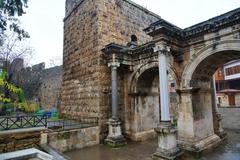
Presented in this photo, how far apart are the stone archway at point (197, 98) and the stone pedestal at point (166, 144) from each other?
87cm

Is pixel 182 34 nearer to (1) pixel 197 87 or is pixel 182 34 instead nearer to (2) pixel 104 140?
(1) pixel 197 87

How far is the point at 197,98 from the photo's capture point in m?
7.04

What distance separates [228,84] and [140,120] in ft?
75.4

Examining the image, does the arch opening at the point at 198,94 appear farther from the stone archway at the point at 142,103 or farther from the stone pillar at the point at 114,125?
the stone pillar at the point at 114,125

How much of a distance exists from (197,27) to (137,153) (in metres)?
5.40

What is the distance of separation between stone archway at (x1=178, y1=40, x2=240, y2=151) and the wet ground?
15.8 inches

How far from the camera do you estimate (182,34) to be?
22.4 feet

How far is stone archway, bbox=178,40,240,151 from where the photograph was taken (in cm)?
637

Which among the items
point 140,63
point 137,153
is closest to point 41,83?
point 140,63

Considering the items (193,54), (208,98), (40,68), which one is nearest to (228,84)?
(208,98)

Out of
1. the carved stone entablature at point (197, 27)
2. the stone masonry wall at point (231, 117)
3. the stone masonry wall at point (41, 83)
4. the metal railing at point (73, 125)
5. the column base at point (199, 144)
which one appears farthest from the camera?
the stone masonry wall at point (41, 83)

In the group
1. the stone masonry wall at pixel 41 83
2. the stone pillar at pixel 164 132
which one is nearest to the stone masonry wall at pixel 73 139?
the stone pillar at pixel 164 132

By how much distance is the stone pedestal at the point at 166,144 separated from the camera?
5.74 m

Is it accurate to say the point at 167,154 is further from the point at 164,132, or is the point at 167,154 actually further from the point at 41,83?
the point at 41,83
